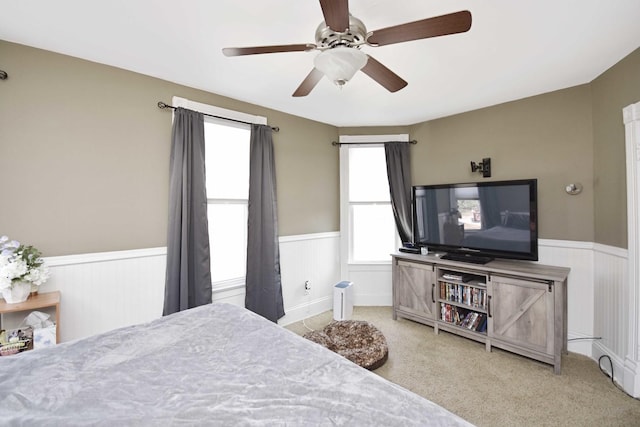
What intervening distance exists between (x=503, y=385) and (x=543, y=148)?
2305 mm

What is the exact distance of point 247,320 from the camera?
5.16ft

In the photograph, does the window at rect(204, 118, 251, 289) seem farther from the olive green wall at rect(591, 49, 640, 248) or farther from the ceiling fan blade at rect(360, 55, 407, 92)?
the olive green wall at rect(591, 49, 640, 248)

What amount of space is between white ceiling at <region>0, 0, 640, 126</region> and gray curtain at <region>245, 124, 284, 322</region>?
581 mm

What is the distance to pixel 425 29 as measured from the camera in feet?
4.57

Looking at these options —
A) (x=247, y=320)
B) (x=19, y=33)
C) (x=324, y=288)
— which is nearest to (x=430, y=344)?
(x=324, y=288)

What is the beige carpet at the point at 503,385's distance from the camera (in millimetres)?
1922

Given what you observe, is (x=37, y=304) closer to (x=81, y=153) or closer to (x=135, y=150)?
(x=81, y=153)

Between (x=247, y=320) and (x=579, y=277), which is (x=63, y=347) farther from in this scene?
(x=579, y=277)

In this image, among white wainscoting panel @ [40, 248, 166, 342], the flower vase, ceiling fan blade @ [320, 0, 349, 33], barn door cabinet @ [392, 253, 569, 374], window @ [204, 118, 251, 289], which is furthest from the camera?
window @ [204, 118, 251, 289]

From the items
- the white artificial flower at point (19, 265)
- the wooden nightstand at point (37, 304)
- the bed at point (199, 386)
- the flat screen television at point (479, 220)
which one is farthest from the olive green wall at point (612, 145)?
the white artificial flower at point (19, 265)

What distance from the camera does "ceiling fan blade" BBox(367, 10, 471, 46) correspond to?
1.29m

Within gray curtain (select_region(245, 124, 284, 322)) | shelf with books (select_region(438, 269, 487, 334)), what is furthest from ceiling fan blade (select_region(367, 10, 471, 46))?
shelf with books (select_region(438, 269, 487, 334))

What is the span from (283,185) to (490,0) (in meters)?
2.51

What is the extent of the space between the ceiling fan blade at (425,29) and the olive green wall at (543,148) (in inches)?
88.7
